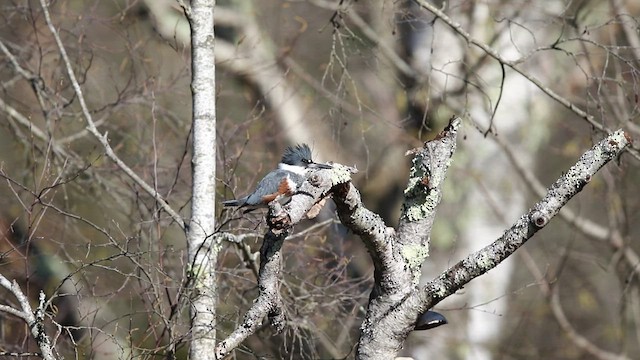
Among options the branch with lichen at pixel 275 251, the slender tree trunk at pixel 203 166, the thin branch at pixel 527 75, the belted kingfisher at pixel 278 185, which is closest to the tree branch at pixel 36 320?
the branch with lichen at pixel 275 251

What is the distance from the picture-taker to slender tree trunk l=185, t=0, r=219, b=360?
346 cm

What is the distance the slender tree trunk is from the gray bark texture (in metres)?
0.78

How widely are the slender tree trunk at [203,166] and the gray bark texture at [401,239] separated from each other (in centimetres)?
78

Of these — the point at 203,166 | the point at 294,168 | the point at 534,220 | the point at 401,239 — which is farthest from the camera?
the point at 203,166

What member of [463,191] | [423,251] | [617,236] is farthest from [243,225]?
[617,236]

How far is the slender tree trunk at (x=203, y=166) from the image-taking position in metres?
→ 3.46

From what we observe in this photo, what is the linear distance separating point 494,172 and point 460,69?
1.19m

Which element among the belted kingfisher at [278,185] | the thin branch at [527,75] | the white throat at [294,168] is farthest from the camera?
the thin branch at [527,75]

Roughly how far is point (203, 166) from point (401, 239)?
41.9 inches

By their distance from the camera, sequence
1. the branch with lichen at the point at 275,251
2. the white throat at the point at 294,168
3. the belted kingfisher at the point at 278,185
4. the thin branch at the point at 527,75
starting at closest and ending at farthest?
the branch with lichen at the point at 275,251
the belted kingfisher at the point at 278,185
the white throat at the point at 294,168
the thin branch at the point at 527,75

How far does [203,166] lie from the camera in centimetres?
364

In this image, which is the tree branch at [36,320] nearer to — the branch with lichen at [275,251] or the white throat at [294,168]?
the branch with lichen at [275,251]

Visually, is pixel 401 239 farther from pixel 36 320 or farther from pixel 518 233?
pixel 36 320

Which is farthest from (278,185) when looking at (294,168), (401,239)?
(401,239)
